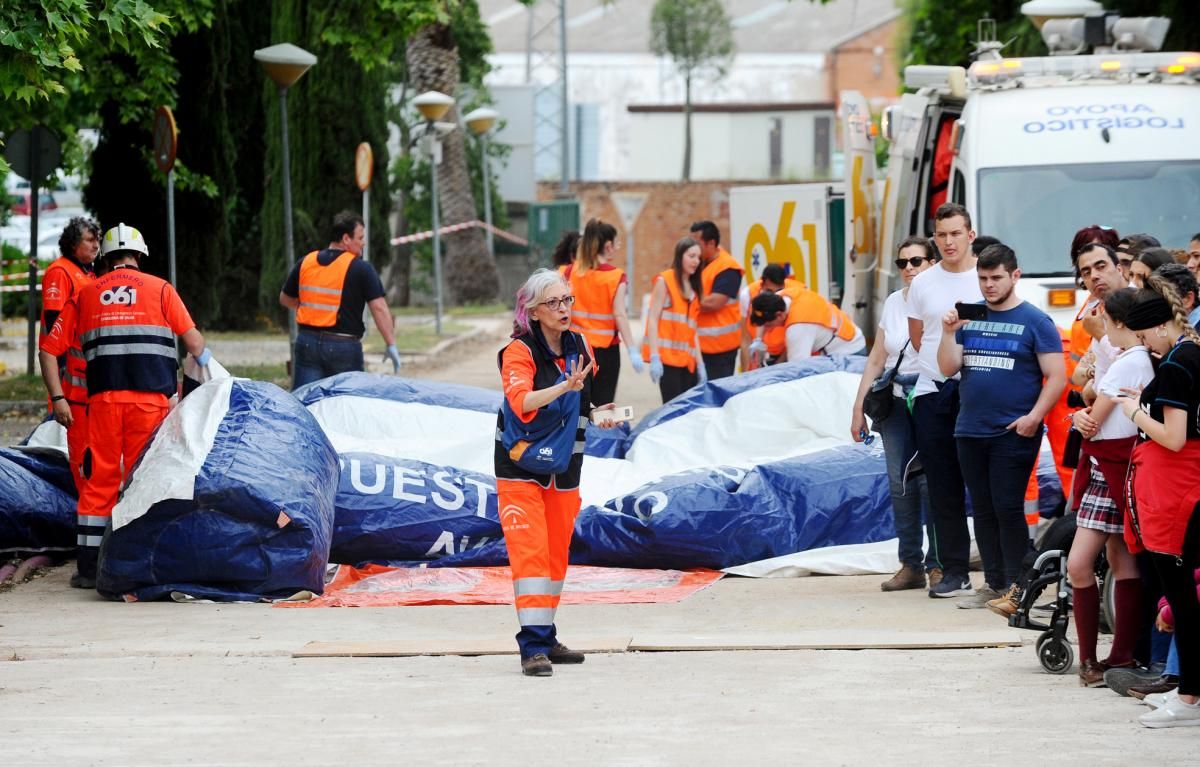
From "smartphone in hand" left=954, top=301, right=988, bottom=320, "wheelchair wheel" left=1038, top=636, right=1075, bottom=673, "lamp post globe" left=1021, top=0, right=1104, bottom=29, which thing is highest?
"lamp post globe" left=1021, top=0, right=1104, bottom=29

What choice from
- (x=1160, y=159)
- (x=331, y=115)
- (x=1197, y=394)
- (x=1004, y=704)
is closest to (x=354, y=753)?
(x=1004, y=704)

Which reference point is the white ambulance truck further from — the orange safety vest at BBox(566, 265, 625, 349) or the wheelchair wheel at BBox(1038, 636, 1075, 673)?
the wheelchair wheel at BBox(1038, 636, 1075, 673)

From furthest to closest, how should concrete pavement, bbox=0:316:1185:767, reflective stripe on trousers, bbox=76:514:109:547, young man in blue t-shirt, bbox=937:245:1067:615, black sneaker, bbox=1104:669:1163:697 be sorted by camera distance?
1. reflective stripe on trousers, bbox=76:514:109:547
2. young man in blue t-shirt, bbox=937:245:1067:615
3. black sneaker, bbox=1104:669:1163:697
4. concrete pavement, bbox=0:316:1185:767

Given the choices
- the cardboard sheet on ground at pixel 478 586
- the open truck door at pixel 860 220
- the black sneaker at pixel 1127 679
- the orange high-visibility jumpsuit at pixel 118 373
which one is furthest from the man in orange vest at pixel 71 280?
the open truck door at pixel 860 220

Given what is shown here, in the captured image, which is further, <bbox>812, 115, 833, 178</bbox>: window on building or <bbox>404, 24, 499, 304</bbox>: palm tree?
<bbox>812, 115, 833, 178</bbox>: window on building

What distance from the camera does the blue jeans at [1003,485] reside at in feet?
27.5

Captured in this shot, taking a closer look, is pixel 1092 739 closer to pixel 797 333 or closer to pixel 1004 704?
pixel 1004 704

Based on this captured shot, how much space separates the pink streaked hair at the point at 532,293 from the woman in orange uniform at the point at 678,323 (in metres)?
6.40

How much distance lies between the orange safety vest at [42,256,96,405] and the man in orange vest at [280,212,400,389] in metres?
1.83

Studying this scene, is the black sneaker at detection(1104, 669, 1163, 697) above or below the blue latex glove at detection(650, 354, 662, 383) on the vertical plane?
below

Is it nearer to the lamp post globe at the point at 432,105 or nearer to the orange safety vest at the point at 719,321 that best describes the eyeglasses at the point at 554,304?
the orange safety vest at the point at 719,321

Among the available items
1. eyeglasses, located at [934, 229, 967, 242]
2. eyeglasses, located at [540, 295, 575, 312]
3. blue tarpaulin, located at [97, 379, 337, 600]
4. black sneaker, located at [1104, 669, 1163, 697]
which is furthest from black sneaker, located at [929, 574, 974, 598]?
blue tarpaulin, located at [97, 379, 337, 600]

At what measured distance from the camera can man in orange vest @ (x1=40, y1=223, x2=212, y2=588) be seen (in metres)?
9.57

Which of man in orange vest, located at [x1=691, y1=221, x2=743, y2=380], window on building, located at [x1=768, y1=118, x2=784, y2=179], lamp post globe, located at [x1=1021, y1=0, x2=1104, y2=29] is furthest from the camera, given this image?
window on building, located at [x1=768, y1=118, x2=784, y2=179]
